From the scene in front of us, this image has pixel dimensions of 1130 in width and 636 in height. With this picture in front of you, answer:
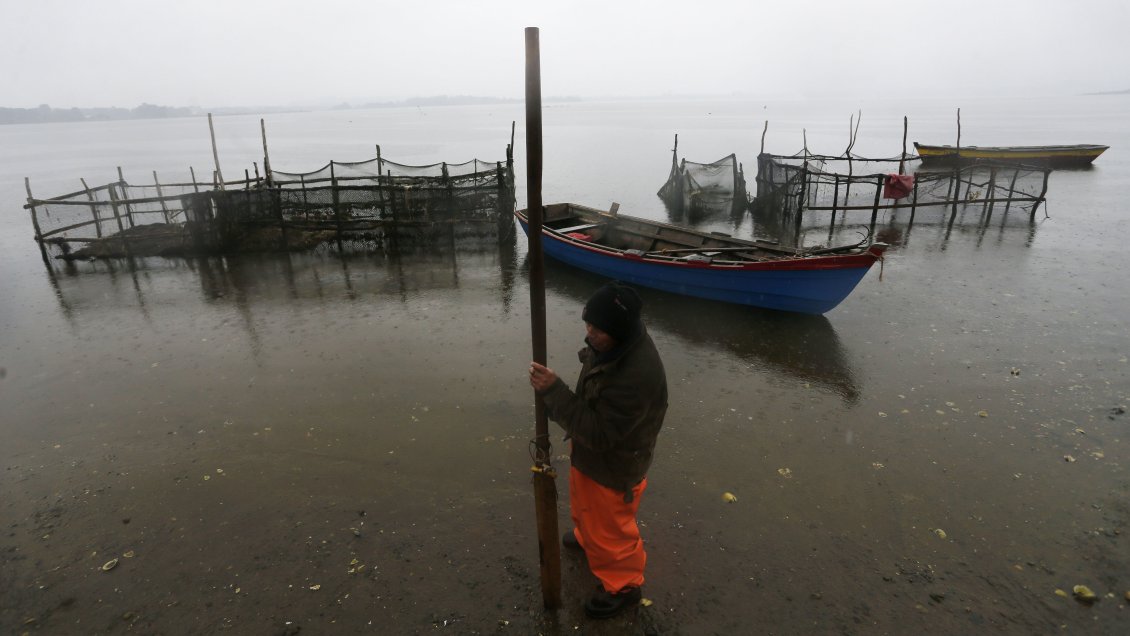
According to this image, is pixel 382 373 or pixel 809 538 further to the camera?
pixel 382 373

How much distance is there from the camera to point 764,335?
9.40 m

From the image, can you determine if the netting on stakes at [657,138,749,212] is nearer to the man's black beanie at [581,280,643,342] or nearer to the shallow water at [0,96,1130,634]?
the shallow water at [0,96,1130,634]

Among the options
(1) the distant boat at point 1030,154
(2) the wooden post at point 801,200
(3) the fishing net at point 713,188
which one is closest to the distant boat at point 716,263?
(2) the wooden post at point 801,200

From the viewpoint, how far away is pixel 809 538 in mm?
4797

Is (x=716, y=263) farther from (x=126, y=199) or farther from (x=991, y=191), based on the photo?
(x=126, y=199)

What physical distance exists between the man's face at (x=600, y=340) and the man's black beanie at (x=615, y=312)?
1.5 inches

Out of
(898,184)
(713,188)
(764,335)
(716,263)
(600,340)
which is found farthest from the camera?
(713,188)

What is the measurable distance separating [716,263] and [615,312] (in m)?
7.47

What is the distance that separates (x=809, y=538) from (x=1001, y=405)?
3.88 m

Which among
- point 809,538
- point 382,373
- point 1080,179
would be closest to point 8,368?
point 382,373

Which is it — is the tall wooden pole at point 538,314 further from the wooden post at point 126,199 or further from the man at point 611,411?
the wooden post at point 126,199

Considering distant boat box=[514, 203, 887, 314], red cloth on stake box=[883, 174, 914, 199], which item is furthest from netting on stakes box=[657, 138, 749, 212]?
distant boat box=[514, 203, 887, 314]

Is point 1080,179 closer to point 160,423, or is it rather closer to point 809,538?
point 809,538

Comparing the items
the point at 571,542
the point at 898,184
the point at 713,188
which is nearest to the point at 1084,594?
the point at 571,542
